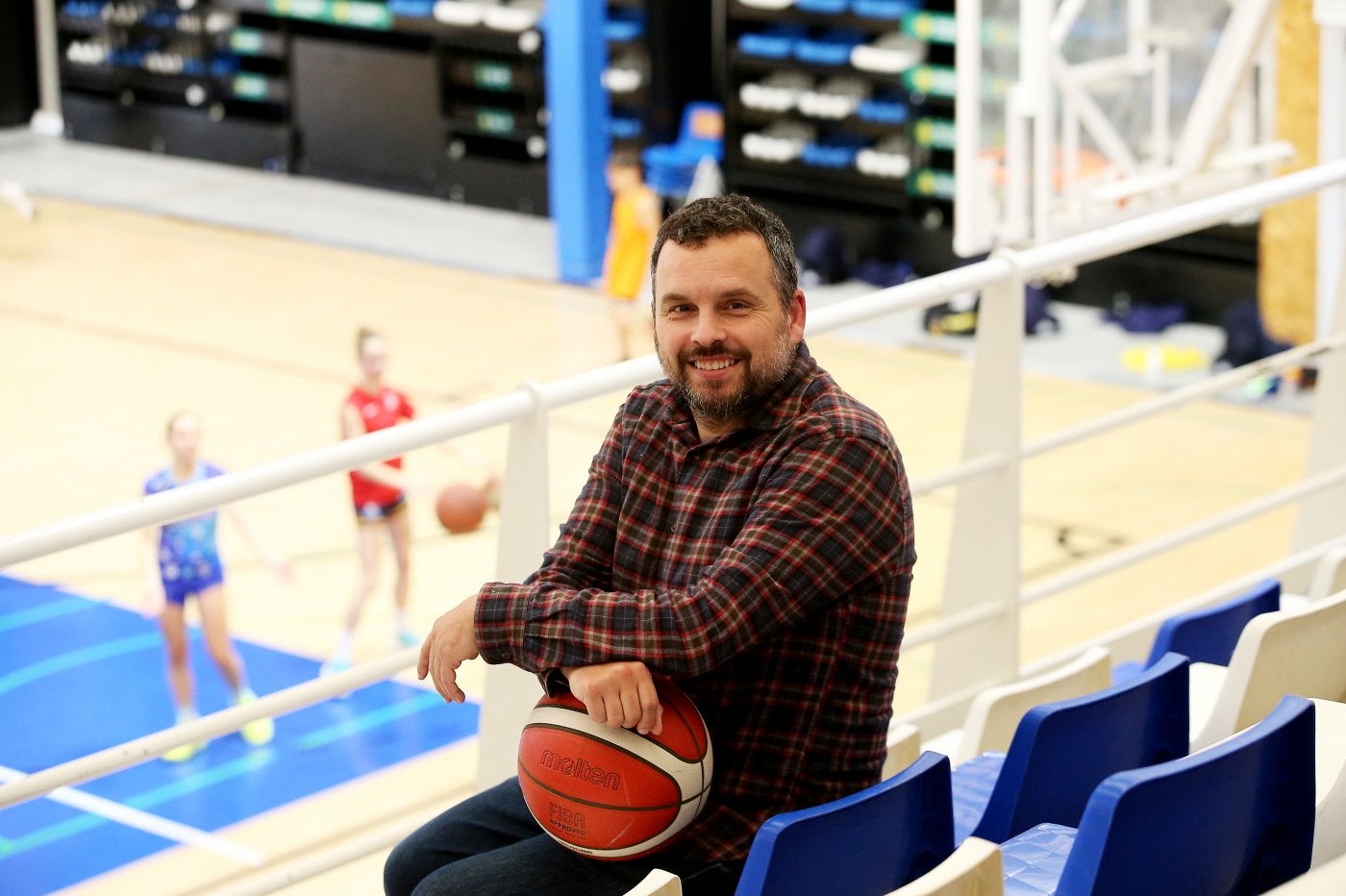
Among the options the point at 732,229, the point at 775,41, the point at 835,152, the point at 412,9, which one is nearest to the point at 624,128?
the point at 775,41

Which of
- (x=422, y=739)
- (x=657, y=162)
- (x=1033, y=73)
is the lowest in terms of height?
(x=422, y=739)

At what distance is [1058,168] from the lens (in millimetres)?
8633

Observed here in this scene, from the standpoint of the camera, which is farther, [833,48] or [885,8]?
[833,48]

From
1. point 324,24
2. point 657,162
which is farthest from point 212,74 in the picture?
A: point 657,162

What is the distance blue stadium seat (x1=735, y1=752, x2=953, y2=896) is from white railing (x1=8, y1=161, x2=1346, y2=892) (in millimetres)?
911

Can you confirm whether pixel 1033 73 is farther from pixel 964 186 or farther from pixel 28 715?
pixel 28 715

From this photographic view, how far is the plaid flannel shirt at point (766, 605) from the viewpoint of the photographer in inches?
89.0

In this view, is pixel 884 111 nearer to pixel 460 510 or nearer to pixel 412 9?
pixel 412 9

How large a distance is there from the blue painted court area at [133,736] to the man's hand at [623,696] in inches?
136

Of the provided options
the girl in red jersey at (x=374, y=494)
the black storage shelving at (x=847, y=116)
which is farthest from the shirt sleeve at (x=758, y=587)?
the black storage shelving at (x=847, y=116)

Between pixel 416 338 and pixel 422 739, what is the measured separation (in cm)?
499

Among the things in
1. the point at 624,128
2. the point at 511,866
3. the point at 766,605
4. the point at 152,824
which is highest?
the point at 766,605

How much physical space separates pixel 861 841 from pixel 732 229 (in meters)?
0.75

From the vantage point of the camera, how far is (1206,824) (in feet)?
6.72
